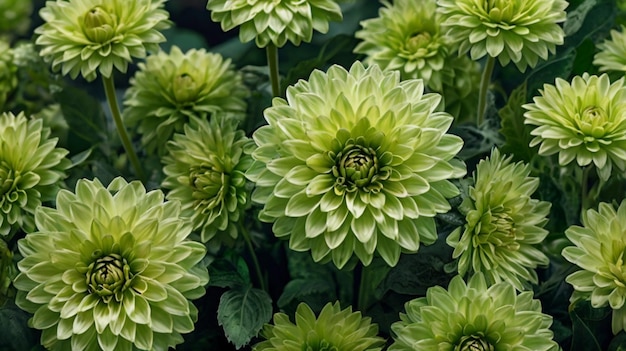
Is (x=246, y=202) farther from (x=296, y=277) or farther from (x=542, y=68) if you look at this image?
(x=542, y=68)

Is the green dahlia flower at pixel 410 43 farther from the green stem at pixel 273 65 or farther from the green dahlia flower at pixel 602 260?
the green dahlia flower at pixel 602 260

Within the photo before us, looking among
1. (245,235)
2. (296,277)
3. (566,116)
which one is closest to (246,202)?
(245,235)

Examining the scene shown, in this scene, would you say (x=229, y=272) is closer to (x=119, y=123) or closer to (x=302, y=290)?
(x=302, y=290)

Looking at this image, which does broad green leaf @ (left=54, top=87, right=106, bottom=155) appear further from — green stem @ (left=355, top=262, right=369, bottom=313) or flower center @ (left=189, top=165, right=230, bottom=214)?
green stem @ (left=355, top=262, right=369, bottom=313)

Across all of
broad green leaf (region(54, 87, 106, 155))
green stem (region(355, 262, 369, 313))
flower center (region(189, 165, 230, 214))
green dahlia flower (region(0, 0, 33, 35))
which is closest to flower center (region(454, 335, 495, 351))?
green stem (region(355, 262, 369, 313))

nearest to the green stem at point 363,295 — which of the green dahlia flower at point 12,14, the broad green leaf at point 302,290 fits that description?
the broad green leaf at point 302,290

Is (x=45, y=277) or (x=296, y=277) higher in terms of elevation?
(x=45, y=277)

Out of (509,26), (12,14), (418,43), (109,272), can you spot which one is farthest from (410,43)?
(12,14)
